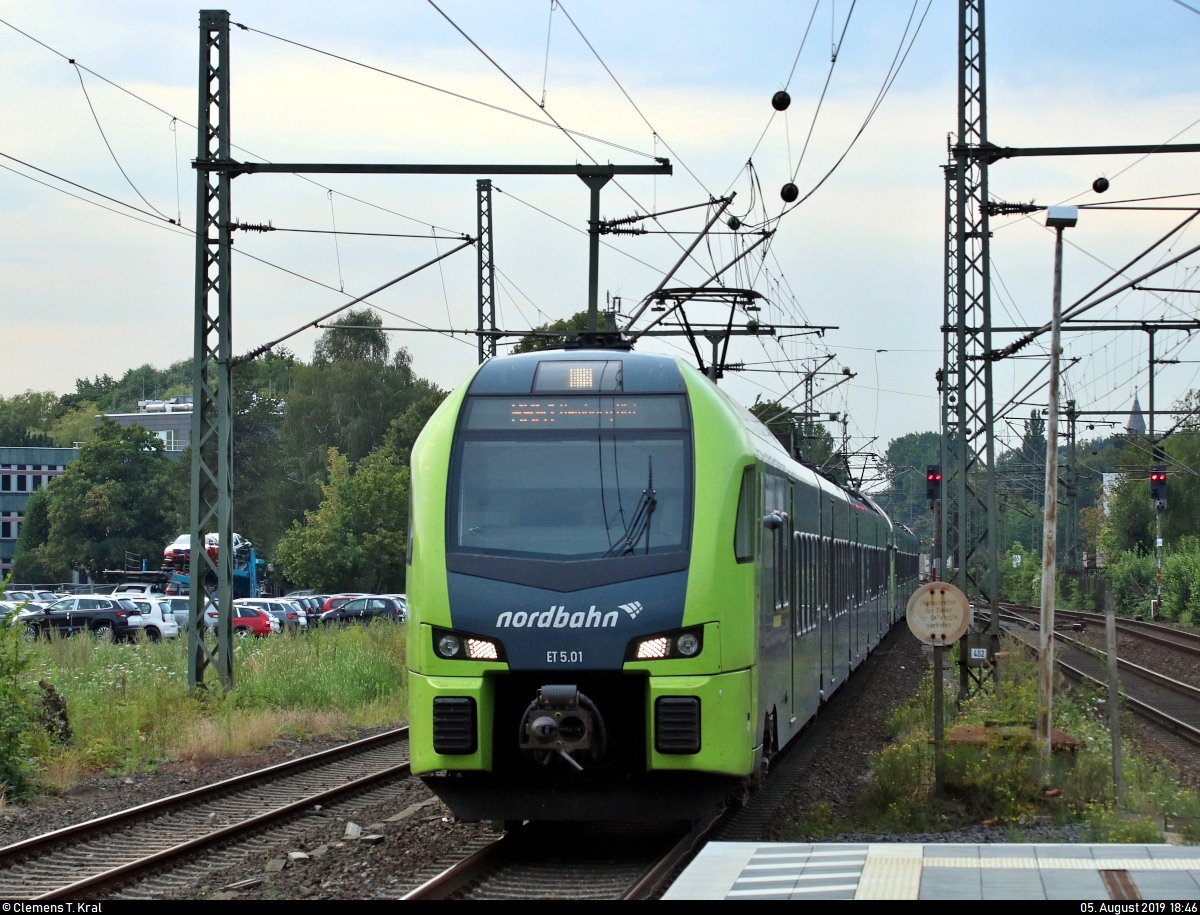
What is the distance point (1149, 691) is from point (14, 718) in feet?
68.9

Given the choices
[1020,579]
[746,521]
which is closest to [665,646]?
[746,521]

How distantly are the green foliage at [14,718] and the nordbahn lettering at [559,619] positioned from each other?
234 inches

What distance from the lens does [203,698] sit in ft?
58.6

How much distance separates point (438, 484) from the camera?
9469 millimetres

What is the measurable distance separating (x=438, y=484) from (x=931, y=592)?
5.23 meters

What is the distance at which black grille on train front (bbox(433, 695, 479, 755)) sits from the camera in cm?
888

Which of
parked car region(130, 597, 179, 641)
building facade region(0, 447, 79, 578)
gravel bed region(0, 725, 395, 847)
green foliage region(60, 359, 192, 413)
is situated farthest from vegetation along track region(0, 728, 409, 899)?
green foliage region(60, 359, 192, 413)

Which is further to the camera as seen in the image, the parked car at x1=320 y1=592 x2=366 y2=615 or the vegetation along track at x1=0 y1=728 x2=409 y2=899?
the parked car at x1=320 y1=592 x2=366 y2=615

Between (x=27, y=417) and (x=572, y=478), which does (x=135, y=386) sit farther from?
(x=572, y=478)

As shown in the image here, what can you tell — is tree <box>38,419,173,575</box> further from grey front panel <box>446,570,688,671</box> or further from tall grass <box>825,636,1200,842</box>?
grey front panel <box>446,570,688,671</box>

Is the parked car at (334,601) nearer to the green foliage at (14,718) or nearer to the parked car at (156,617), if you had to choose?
A: the parked car at (156,617)

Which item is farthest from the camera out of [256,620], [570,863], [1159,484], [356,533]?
[356,533]

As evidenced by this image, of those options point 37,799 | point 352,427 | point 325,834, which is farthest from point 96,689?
point 352,427

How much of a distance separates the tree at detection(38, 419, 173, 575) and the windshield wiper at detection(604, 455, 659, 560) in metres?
75.8
